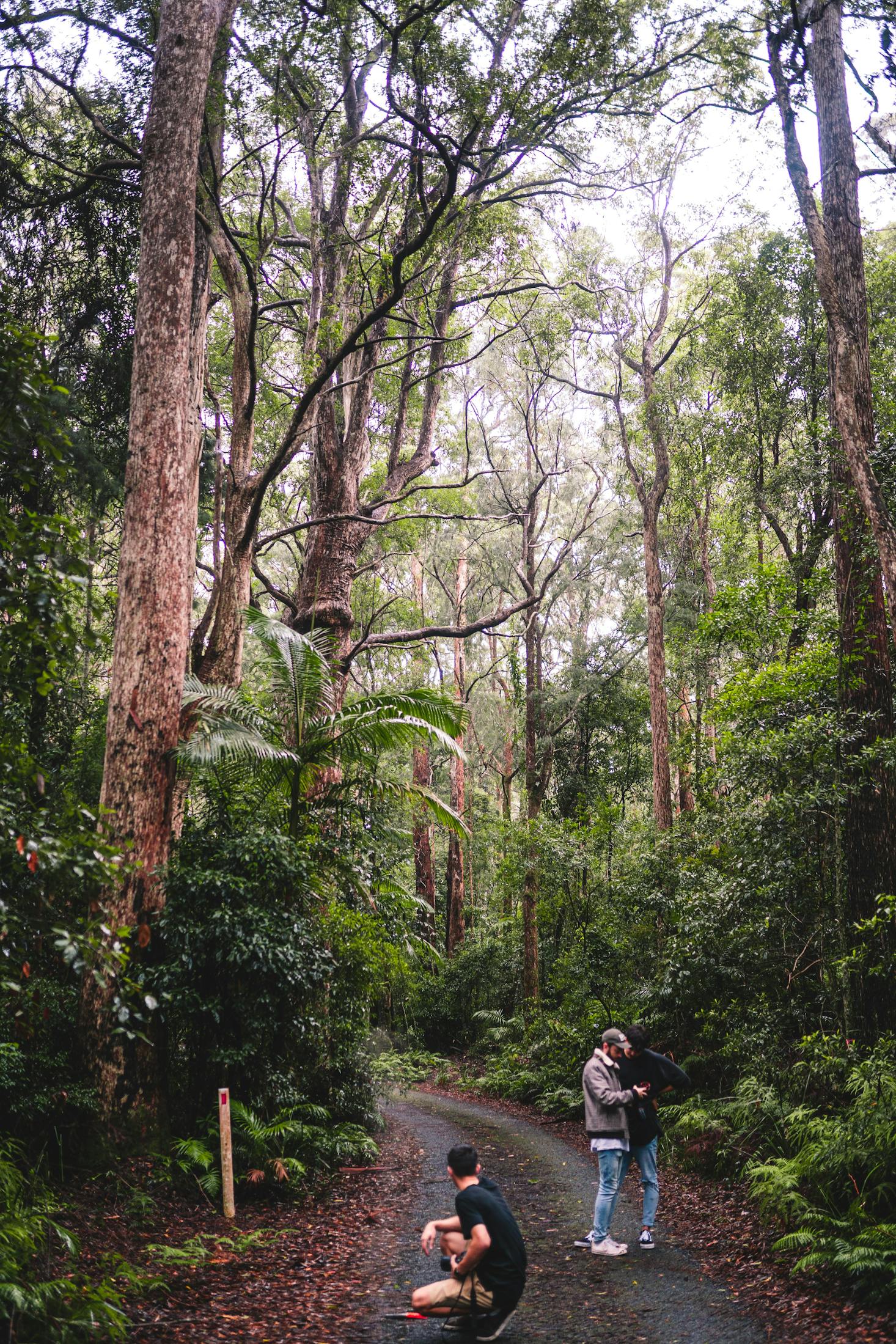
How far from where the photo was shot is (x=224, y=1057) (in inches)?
312

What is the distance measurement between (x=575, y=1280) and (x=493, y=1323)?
1.63 metres

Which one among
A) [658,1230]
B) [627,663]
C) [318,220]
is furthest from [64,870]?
[627,663]

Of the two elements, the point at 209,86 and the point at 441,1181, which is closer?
the point at 441,1181

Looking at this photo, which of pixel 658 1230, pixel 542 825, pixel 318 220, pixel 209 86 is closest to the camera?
pixel 658 1230

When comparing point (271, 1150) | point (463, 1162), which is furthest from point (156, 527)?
point (463, 1162)

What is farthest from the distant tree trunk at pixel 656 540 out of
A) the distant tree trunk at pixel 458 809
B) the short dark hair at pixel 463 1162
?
the short dark hair at pixel 463 1162

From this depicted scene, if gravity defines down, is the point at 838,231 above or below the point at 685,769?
above

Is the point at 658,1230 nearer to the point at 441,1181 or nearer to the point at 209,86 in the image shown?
the point at 441,1181

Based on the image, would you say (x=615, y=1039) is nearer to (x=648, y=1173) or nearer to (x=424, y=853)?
(x=648, y=1173)

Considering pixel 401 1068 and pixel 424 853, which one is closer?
pixel 401 1068

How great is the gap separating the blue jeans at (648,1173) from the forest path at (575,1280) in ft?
0.89

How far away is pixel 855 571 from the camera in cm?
981

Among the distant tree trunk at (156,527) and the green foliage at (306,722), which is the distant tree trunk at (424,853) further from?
the distant tree trunk at (156,527)

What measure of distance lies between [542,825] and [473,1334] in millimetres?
13937
